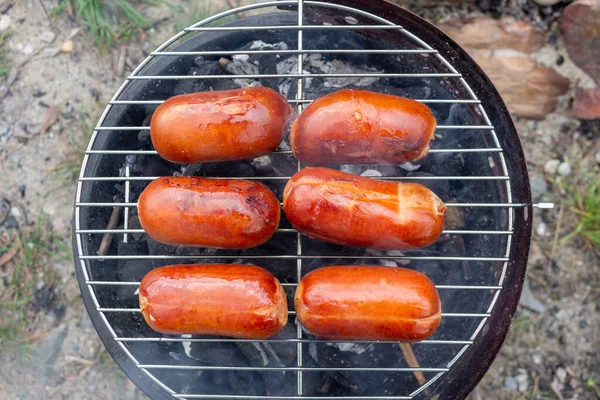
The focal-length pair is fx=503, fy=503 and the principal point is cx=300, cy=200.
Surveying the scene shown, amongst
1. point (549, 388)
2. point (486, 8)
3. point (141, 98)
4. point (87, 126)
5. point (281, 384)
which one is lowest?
point (549, 388)

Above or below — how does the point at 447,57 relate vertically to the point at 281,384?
above

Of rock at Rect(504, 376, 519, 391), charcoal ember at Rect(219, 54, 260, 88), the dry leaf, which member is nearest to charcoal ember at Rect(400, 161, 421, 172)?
charcoal ember at Rect(219, 54, 260, 88)

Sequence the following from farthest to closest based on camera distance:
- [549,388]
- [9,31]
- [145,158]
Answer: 1. [9,31]
2. [549,388]
3. [145,158]

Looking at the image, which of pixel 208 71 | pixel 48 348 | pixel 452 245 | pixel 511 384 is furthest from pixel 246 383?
pixel 511 384

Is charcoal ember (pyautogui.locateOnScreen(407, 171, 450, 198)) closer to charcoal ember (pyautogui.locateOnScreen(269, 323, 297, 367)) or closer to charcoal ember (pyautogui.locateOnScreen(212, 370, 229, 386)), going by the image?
charcoal ember (pyautogui.locateOnScreen(269, 323, 297, 367))

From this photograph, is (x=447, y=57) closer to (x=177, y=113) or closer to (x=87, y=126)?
(x=177, y=113)

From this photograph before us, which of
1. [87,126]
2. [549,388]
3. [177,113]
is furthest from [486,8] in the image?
[87,126]
